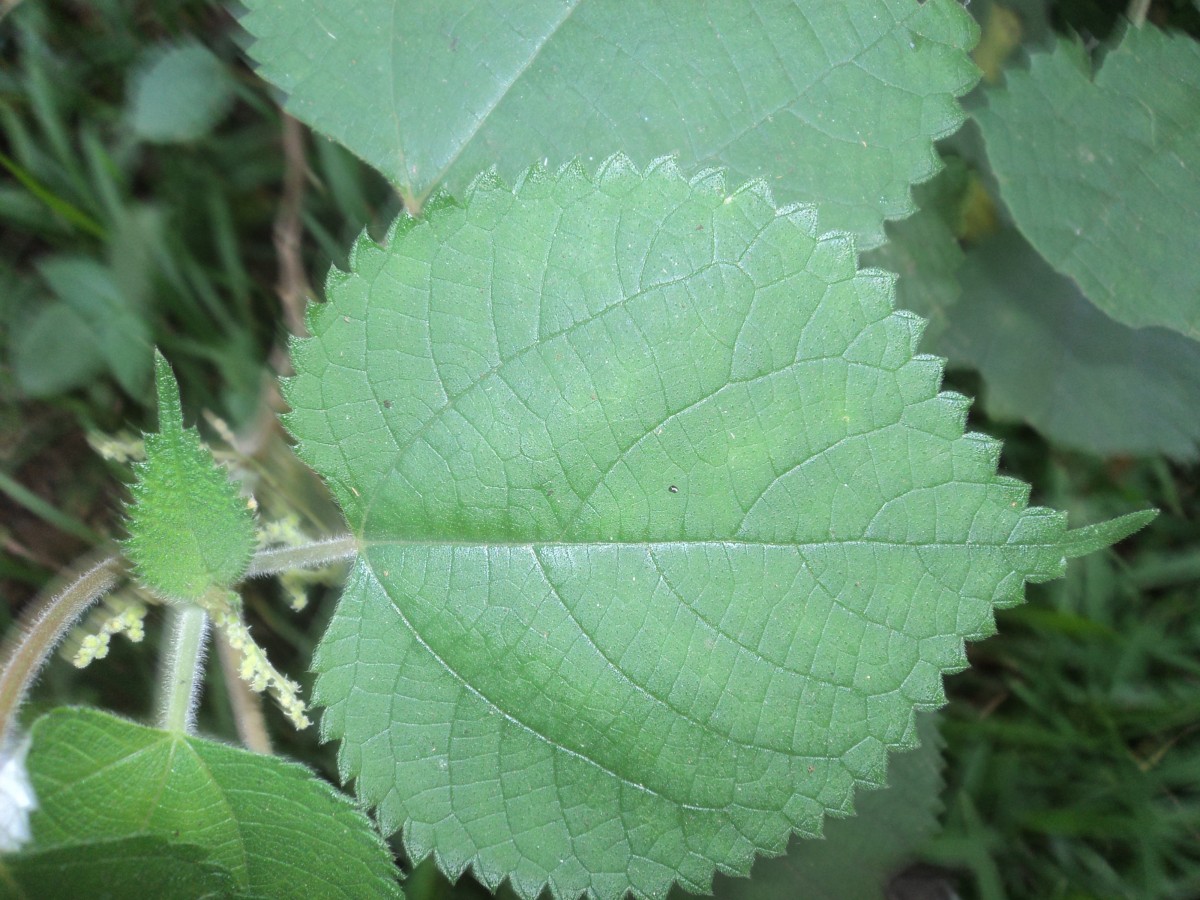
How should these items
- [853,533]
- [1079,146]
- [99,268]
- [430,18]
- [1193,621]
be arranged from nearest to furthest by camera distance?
[853,533]
[430,18]
[1079,146]
[1193,621]
[99,268]

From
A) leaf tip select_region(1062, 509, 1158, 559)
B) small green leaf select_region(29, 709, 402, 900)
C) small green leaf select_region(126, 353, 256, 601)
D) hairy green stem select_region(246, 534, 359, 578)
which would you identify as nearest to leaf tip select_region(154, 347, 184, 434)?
small green leaf select_region(126, 353, 256, 601)

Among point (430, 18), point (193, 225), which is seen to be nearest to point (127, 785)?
point (430, 18)

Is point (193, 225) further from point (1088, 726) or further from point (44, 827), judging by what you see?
point (1088, 726)

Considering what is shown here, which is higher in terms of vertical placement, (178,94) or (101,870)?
(178,94)

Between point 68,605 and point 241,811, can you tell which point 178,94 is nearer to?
point 68,605

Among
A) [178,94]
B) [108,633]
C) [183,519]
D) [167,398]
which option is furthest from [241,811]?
[178,94]

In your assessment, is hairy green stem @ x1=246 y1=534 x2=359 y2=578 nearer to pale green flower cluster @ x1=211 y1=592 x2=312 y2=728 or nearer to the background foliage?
pale green flower cluster @ x1=211 y1=592 x2=312 y2=728
